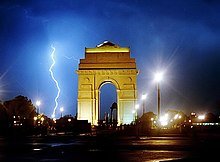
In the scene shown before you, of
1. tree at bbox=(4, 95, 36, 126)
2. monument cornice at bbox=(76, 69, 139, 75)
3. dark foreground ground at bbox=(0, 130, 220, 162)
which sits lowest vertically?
dark foreground ground at bbox=(0, 130, 220, 162)

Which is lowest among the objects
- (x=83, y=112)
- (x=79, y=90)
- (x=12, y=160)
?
(x=12, y=160)

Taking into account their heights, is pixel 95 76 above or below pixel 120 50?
below

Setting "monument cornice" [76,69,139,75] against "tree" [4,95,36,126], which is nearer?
"monument cornice" [76,69,139,75]

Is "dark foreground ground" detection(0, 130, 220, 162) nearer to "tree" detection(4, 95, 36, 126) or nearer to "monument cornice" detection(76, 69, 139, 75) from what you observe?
"monument cornice" detection(76, 69, 139, 75)

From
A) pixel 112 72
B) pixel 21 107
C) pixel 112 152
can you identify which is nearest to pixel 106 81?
pixel 112 72

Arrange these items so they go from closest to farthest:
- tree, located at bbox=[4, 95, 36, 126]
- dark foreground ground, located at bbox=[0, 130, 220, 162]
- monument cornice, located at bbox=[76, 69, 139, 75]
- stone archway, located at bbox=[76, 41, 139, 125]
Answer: dark foreground ground, located at bbox=[0, 130, 220, 162], stone archway, located at bbox=[76, 41, 139, 125], monument cornice, located at bbox=[76, 69, 139, 75], tree, located at bbox=[4, 95, 36, 126]

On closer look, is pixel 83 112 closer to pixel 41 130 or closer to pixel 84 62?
pixel 84 62

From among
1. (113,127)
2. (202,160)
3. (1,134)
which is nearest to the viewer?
(202,160)

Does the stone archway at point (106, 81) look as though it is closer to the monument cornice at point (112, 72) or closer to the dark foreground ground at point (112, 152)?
the monument cornice at point (112, 72)

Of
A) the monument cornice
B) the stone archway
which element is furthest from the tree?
the monument cornice

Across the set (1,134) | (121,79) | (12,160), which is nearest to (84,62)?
(121,79)
